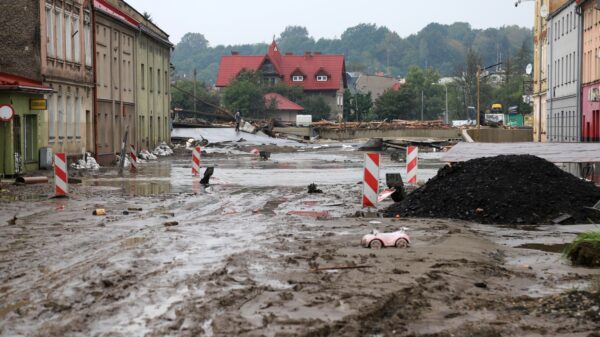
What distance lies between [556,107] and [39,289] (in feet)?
212

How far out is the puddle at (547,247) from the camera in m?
13.3

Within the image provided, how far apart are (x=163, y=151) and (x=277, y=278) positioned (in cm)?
5058

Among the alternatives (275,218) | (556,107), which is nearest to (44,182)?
(275,218)

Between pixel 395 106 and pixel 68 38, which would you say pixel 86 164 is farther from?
pixel 395 106

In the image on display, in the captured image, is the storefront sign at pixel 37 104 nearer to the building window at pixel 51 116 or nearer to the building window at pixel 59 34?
the building window at pixel 51 116

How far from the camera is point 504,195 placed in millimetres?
18141

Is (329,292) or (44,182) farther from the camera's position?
(44,182)

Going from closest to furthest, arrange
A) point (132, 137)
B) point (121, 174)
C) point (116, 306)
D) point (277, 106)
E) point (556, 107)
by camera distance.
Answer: point (116, 306) → point (121, 174) → point (132, 137) → point (556, 107) → point (277, 106)

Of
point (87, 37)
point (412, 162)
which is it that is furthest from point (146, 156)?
point (412, 162)

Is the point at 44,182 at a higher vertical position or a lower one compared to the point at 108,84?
lower

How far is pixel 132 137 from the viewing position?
5556cm

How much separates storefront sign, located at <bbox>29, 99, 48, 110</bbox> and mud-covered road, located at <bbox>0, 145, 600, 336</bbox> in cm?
1682

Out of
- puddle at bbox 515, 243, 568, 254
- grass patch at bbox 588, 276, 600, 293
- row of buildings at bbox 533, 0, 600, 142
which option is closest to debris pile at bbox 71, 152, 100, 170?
row of buildings at bbox 533, 0, 600, 142

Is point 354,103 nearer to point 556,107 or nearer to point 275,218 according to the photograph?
point 556,107
